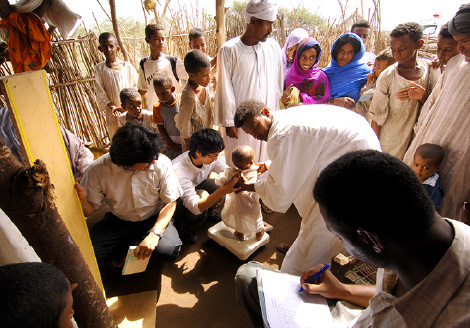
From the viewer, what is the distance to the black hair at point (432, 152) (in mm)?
2307

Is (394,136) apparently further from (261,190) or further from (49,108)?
(49,108)

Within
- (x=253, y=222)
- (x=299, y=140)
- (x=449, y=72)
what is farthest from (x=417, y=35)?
(x=253, y=222)

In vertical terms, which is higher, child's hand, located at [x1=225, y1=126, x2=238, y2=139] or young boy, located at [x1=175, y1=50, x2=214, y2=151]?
young boy, located at [x1=175, y1=50, x2=214, y2=151]

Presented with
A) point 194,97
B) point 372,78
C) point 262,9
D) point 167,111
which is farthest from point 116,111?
point 372,78

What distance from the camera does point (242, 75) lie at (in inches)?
138

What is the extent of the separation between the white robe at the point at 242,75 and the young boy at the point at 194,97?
22 centimetres

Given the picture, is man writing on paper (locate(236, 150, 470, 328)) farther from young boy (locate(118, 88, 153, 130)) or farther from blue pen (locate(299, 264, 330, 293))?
young boy (locate(118, 88, 153, 130))

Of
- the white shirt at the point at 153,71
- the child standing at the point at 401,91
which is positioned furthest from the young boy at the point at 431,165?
the white shirt at the point at 153,71

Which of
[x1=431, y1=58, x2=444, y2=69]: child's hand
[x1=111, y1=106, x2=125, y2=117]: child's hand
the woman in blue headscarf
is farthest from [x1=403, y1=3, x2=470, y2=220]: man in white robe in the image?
[x1=111, y1=106, x2=125, y2=117]: child's hand

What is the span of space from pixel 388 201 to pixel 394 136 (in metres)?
2.82

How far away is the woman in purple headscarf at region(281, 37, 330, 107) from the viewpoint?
11.9ft

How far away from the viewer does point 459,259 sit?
0.86 m

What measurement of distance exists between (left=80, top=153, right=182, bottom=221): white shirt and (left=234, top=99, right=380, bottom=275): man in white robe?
88 centimetres

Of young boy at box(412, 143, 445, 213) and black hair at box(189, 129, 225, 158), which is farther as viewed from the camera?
black hair at box(189, 129, 225, 158)
